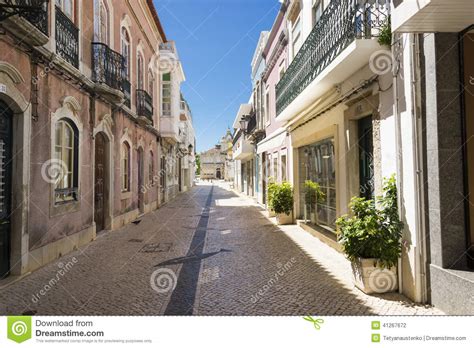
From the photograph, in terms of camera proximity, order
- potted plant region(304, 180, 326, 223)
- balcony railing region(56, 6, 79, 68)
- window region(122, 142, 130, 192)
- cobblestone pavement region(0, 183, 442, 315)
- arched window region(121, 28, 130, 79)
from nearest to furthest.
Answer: cobblestone pavement region(0, 183, 442, 315), balcony railing region(56, 6, 79, 68), potted plant region(304, 180, 326, 223), arched window region(121, 28, 130, 79), window region(122, 142, 130, 192)

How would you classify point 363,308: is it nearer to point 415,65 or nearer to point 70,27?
point 415,65

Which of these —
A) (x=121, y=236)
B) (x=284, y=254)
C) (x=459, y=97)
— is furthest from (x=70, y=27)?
(x=459, y=97)

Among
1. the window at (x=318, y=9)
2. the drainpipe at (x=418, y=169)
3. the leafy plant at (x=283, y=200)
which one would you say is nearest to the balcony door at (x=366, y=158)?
the drainpipe at (x=418, y=169)

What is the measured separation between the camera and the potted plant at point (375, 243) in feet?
13.8

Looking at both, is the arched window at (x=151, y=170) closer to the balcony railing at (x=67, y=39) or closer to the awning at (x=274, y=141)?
the awning at (x=274, y=141)

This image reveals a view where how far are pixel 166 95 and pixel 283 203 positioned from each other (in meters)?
11.2

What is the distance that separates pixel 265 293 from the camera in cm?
441

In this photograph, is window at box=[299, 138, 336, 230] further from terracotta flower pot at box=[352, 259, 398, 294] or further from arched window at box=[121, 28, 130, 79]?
arched window at box=[121, 28, 130, 79]

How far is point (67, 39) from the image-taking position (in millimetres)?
6969

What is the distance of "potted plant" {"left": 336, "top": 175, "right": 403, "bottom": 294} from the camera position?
419cm

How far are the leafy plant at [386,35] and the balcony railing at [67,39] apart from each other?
20.2ft

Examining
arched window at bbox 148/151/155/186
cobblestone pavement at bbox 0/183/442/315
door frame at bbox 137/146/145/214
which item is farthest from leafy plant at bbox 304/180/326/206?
arched window at bbox 148/151/155/186

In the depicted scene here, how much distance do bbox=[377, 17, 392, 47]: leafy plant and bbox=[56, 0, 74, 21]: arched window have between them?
257 inches

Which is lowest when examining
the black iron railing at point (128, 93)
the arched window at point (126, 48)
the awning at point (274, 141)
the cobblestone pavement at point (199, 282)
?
the cobblestone pavement at point (199, 282)
